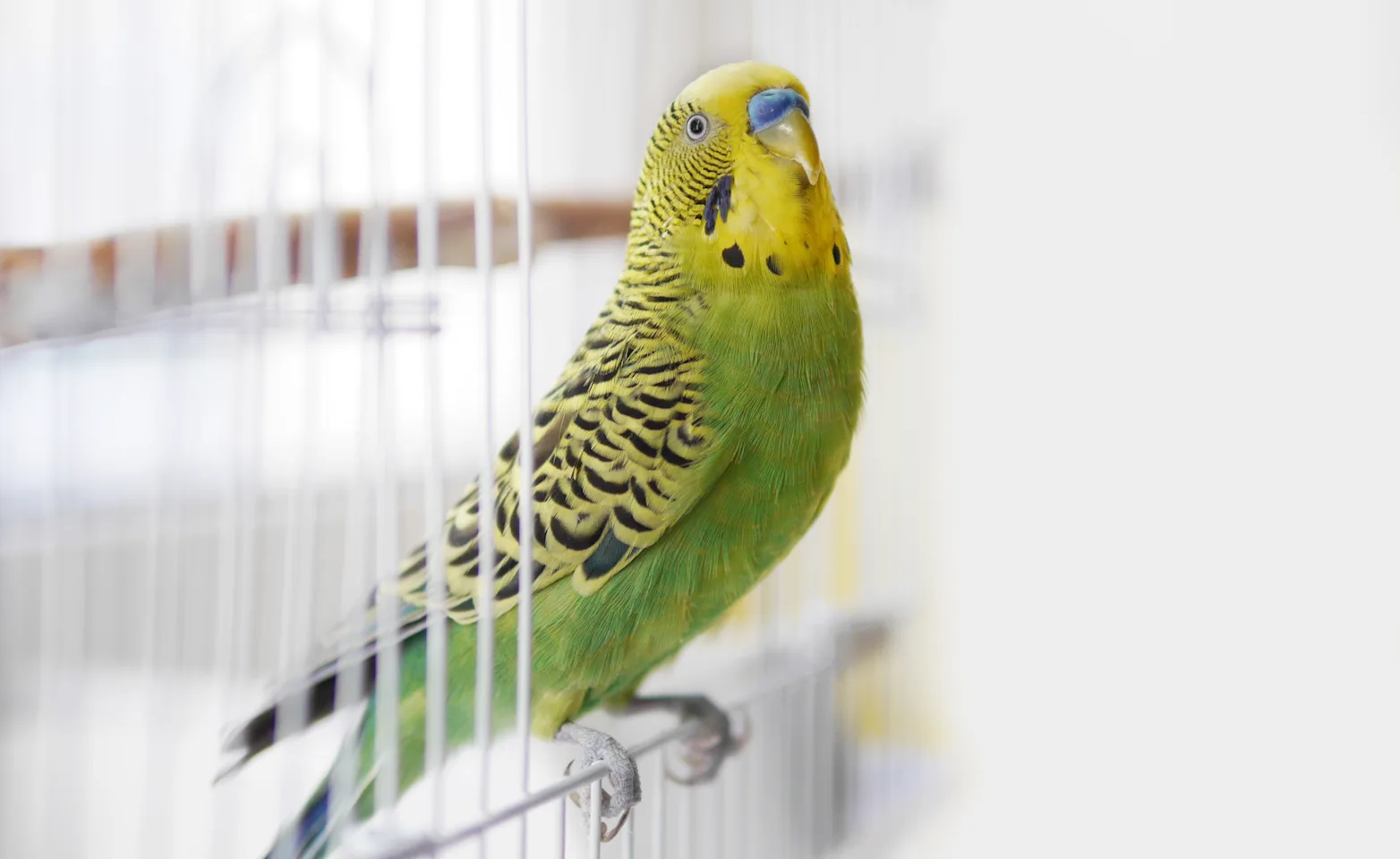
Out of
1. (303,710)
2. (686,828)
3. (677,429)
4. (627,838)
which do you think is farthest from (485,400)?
(686,828)

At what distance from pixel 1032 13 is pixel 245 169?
1610 mm

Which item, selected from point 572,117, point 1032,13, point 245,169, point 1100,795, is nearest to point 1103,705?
point 1100,795

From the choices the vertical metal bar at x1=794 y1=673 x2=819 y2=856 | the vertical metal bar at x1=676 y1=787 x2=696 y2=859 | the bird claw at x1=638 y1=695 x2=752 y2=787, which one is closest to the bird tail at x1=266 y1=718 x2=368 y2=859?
the bird claw at x1=638 y1=695 x2=752 y2=787

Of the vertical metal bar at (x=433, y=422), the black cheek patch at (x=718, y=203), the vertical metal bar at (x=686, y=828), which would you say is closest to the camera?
the vertical metal bar at (x=433, y=422)

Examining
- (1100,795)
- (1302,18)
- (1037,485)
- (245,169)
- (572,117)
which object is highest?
(1302,18)

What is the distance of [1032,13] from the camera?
1795mm

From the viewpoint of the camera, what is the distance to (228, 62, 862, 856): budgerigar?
0.68m

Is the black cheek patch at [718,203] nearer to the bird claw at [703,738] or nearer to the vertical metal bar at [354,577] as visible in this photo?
the vertical metal bar at [354,577]

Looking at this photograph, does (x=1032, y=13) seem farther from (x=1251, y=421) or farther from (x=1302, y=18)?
(x=1251, y=421)

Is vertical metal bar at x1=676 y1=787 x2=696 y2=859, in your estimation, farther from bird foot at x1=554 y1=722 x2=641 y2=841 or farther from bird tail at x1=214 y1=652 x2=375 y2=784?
bird tail at x1=214 y1=652 x2=375 y2=784

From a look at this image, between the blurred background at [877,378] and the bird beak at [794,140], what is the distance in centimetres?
17

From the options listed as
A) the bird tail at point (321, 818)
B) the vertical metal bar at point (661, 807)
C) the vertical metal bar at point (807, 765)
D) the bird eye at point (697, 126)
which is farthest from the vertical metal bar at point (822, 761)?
the bird eye at point (697, 126)

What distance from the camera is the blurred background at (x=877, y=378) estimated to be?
608 millimetres

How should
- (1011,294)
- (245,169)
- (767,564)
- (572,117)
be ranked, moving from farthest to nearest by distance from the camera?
(1011,294) < (572,117) < (767,564) < (245,169)
